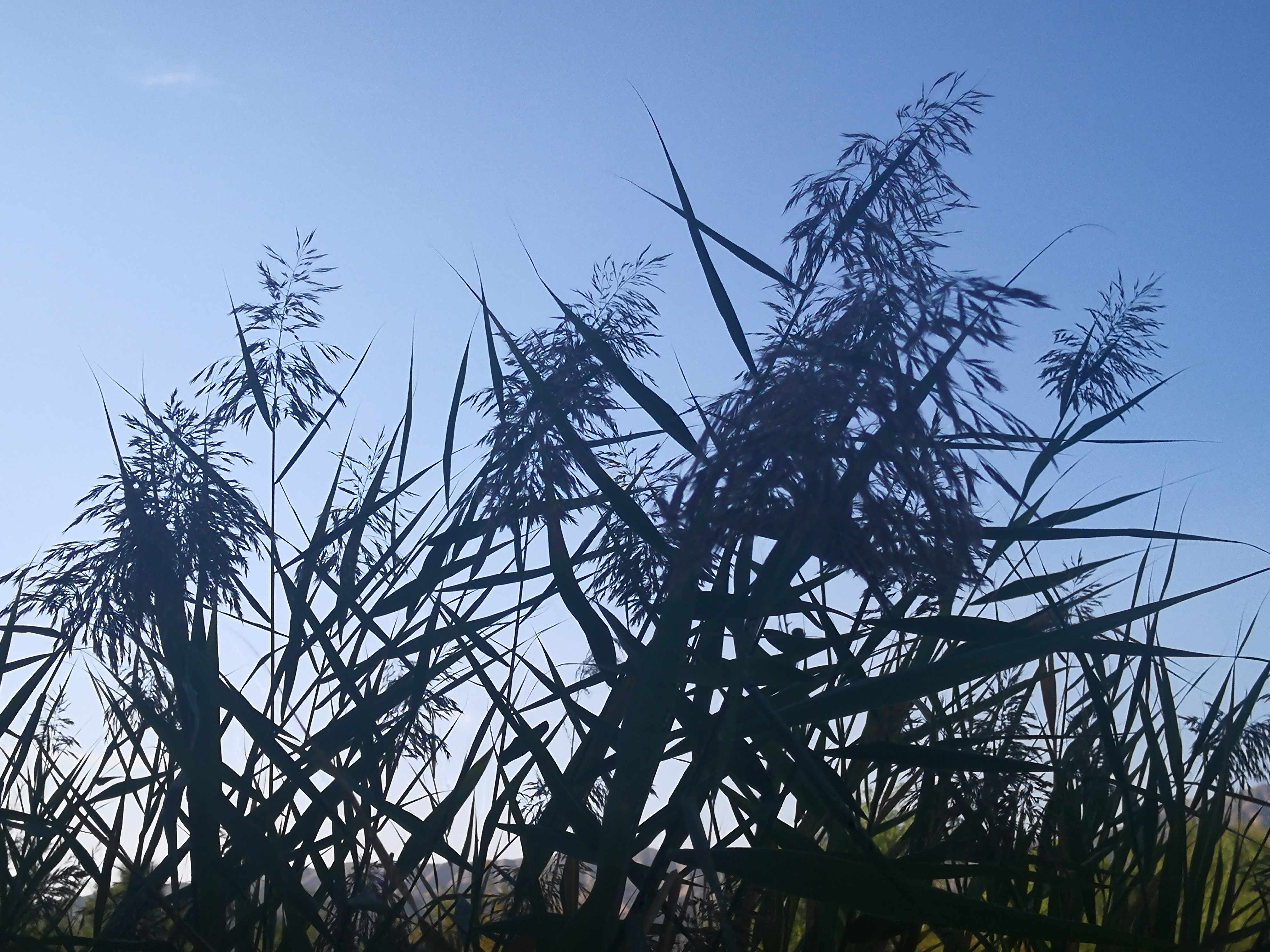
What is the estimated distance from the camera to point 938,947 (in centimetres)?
181

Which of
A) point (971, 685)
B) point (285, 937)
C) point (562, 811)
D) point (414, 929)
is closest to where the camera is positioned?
point (562, 811)

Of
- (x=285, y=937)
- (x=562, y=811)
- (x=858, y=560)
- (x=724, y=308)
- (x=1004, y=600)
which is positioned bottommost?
(x=285, y=937)

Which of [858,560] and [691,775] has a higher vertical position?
[858,560]

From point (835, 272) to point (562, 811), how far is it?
862 millimetres

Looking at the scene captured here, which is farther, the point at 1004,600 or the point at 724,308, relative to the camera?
the point at 1004,600

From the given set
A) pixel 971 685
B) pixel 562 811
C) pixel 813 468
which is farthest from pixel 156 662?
pixel 971 685

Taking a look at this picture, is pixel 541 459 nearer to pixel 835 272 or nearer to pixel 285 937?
pixel 835 272

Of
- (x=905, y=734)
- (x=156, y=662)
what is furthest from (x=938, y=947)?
(x=156, y=662)

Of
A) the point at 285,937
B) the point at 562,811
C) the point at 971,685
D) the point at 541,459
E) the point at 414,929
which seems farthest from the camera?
the point at 971,685

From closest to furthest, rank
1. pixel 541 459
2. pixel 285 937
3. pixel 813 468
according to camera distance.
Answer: pixel 813 468
pixel 285 937
pixel 541 459

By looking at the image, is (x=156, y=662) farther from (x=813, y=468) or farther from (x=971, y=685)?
(x=971, y=685)

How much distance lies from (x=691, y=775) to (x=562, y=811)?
181mm

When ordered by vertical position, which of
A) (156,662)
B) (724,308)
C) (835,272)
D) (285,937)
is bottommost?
(285,937)

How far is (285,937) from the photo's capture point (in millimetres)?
1452
